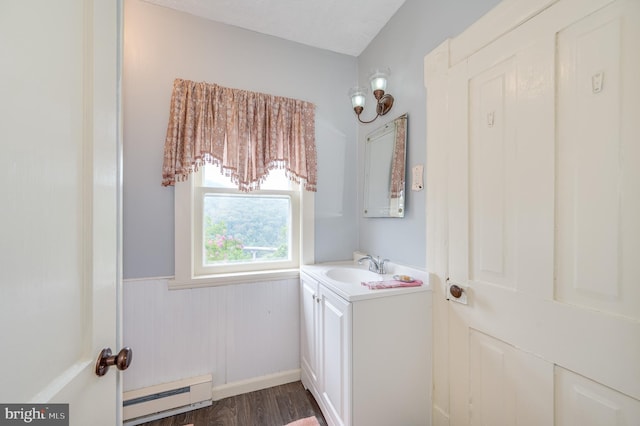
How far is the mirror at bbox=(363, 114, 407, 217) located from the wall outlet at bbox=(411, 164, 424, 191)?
0.28 ft

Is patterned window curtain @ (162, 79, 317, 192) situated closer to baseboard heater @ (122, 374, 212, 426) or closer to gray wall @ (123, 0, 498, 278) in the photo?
gray wall @ (123, 0, 498, 278)

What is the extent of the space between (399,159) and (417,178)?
8.2 inches

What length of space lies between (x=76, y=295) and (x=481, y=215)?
57.7 inches

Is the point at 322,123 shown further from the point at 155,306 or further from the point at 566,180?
the point at 155,306

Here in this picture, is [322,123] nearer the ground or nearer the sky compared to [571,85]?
nearer the sky

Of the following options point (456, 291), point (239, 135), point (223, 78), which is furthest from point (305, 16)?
point (456, 291)

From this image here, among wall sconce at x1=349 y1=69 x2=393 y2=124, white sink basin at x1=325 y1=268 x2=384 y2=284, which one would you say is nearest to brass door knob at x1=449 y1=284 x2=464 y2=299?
white sink basin at x1=325 y1=268 x2=384 y2=284

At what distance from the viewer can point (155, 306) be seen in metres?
1.70

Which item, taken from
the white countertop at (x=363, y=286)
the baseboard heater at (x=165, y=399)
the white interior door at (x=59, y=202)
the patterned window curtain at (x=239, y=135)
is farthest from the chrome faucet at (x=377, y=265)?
the white interior door at (x=59, y=202)

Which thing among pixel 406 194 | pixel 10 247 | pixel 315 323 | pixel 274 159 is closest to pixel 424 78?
pixel 406 194

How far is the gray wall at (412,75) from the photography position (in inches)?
Result: 55.7

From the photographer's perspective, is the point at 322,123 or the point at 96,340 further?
the point at 322,123

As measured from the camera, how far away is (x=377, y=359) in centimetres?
132

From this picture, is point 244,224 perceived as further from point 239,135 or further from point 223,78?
point 223,78
